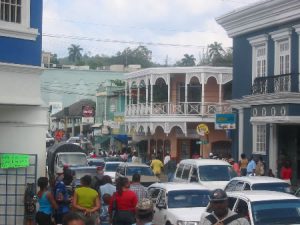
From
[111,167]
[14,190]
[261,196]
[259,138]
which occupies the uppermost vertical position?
[259,138]

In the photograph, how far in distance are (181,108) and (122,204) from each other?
106 feet

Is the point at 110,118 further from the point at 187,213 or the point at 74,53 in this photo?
the point at 74,53

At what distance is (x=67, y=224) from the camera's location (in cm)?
579

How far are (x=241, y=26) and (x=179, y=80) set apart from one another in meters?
14.2

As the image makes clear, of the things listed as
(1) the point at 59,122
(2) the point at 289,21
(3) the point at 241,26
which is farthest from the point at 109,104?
(2) the point at 289,21

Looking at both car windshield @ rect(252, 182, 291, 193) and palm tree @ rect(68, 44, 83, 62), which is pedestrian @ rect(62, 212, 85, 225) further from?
palm tree @ rect(68, 44, 83, 62)

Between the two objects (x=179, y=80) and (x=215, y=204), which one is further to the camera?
(x=179, y=80)

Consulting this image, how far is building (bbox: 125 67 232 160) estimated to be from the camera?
44.4 m

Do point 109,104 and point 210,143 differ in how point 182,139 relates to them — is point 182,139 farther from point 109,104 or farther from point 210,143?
point 109,104

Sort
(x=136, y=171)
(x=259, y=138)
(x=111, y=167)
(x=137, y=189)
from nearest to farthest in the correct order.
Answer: (x=137, y=189)
(x=136, y=171)
(x=111, y=167)
(x=259, y=138)

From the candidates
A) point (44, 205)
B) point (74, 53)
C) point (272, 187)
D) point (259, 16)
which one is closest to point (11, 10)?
point (44, 205)

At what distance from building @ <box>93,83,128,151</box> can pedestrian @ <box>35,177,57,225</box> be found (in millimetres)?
38698

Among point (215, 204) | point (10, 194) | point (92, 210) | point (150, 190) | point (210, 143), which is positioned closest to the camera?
point (215, 204)

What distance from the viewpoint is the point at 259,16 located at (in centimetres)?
3216
